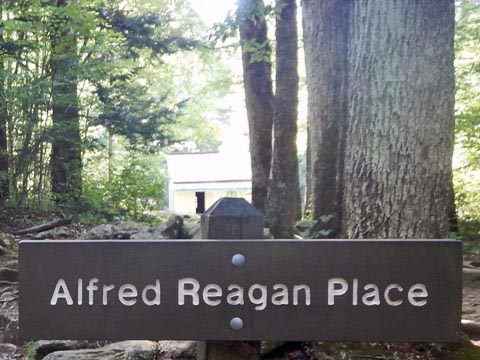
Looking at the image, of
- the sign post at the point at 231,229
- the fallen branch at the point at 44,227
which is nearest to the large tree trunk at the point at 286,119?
the fallen branch at the point at 44,227

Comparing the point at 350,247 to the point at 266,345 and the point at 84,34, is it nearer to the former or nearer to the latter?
the point at 266,345

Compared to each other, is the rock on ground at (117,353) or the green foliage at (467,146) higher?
the green foliage at (467,146)

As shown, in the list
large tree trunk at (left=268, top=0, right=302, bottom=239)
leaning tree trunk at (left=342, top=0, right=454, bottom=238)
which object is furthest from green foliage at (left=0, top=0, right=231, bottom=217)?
leaning tree trunk at (left=342, top=0, right=454, bottom=238)

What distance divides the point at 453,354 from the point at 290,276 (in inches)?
84.1

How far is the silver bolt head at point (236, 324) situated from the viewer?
5.12 feet

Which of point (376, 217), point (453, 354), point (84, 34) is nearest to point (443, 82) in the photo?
point (376, 217)

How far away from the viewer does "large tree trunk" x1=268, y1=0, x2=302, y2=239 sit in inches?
394

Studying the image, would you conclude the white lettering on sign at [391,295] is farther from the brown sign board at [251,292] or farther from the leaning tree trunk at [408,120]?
the leaning tree trunk at [408,120]

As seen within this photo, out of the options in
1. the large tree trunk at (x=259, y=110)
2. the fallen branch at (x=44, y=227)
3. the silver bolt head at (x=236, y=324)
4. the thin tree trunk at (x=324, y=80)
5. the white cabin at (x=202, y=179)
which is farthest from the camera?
the white cabin at (x=202, y=179)

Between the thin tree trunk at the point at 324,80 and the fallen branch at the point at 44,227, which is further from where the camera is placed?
the fallen branch at the point at 44,227

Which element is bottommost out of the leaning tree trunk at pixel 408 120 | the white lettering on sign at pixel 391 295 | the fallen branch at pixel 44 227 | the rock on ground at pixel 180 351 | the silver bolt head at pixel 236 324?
the rock on ground at pixel 180 351

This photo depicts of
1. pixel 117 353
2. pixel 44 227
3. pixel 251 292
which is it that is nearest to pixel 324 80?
pixel 117 353

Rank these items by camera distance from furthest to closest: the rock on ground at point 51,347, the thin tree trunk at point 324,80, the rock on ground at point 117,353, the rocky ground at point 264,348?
1. the thin tree trunk at point 324,80
2. the rock on ground at point 51,347
3. the rock on ground at point 117,353
4. the rocky ground at point 264,348

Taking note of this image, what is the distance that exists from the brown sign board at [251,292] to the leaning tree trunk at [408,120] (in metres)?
1.81
